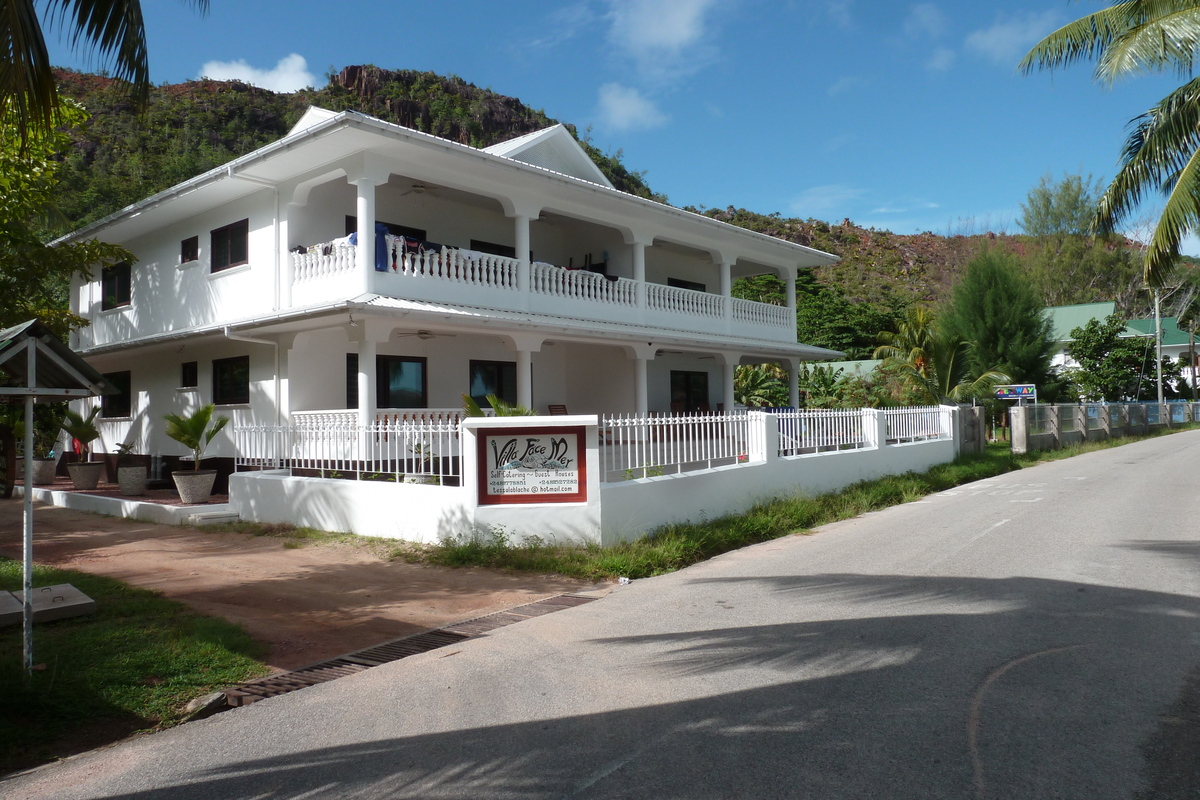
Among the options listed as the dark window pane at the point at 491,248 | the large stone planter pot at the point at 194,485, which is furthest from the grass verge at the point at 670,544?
the dark window pane at the point at 491,248

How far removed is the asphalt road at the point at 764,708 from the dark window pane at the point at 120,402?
16.1m

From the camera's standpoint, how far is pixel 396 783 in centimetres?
382

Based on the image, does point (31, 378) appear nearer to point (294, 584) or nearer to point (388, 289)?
point (294, 584)

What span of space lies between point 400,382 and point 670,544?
811cm

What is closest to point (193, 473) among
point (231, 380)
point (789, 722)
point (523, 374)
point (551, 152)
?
point (231, 380)

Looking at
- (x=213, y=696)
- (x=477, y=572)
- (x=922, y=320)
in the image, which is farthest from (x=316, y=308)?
(x=922, y=320)

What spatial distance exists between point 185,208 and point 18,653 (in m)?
12.5

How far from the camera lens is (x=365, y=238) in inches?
516

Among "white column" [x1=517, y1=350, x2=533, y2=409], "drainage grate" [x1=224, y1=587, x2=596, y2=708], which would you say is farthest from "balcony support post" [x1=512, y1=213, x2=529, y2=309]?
"drainage grate" [x1=224, y1=587, x2=596, y2=708]

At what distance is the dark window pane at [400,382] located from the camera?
1561cm

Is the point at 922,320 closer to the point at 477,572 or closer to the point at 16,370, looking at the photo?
the point at 477,572

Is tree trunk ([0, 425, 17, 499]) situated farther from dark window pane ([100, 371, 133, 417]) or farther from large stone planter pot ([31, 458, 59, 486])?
dark window pane ([100, 371, 133, 417])

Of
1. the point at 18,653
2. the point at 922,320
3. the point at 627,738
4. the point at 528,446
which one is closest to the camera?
the point at 627,738

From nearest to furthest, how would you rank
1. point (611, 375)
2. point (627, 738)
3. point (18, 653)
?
1. point (627, 738)
2. point (18, 653)
3. point (611, 375)
